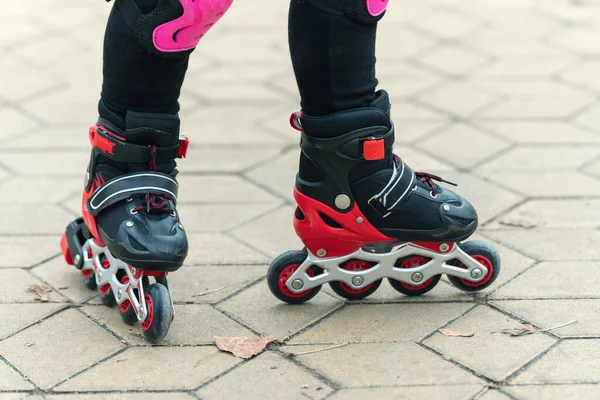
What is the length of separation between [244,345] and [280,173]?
1.19 meters

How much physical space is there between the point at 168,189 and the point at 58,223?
0.78 metres

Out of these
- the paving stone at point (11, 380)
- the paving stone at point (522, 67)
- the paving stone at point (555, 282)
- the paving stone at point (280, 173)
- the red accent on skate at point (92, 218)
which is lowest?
the paving stone at point (280, 173)

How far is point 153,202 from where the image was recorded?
237 cm

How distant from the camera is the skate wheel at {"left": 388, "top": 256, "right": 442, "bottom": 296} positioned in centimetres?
249

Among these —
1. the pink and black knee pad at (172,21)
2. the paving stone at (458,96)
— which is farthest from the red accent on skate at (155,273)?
the paving stone at (458,96)

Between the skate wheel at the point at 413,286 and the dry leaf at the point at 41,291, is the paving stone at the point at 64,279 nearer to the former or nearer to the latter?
the dry leaf at the point at 41,291

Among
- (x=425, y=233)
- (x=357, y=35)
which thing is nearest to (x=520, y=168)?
(x=425, y=233)

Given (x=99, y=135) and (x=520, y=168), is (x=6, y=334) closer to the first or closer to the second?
(x=99, y=135)

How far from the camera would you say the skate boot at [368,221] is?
2.36 meters

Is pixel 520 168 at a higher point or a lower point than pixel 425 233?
lower

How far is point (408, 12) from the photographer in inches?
200

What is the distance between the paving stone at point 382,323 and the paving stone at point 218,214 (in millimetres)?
685

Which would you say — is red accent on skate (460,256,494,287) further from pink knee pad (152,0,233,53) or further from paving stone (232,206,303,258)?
pink knee pad (152,0,233,53)

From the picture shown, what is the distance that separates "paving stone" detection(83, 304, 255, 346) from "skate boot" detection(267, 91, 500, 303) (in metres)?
0.15
